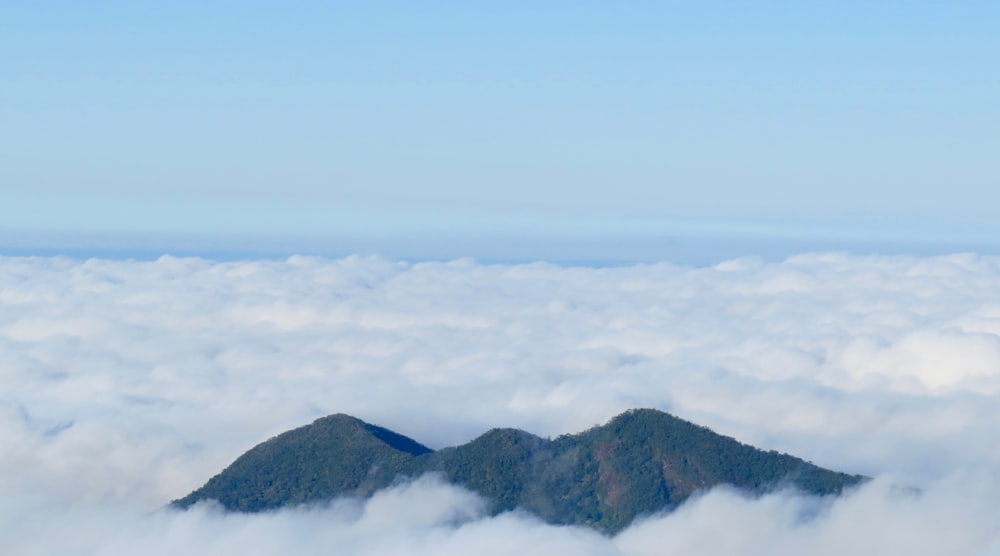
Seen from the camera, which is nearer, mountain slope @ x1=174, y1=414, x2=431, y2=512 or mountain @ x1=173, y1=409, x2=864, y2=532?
mountain @ x1=173, y1=409, x2=864, y2=532

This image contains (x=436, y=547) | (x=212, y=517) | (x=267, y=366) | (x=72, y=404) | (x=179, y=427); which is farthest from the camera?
(x=267, y=366)

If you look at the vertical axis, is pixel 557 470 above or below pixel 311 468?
above

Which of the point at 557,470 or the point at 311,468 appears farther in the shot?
the point at 311,468

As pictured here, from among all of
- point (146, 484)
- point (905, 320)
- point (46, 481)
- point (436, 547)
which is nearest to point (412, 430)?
point (146, 484)

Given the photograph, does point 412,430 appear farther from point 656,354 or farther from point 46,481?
point 656,354

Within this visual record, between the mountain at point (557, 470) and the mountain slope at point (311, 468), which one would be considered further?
the mountain slope at point (311, 468)

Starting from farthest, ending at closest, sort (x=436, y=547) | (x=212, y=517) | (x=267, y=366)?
1. (x=267, y=366)
2. (x=212, y=517)
3. (x=436, y=547)

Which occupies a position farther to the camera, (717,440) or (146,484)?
(146,484)

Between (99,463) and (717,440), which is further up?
(717,440)
